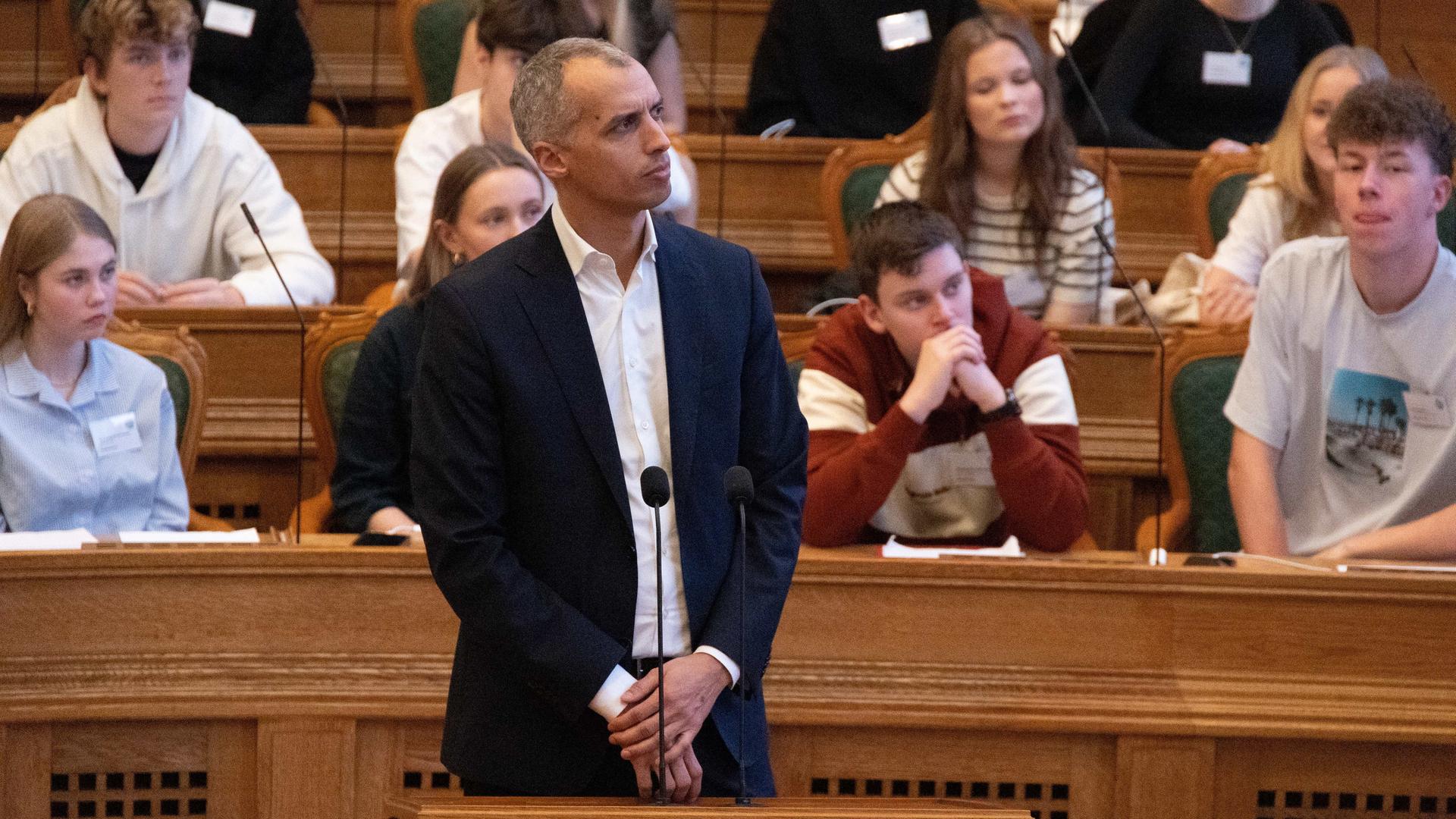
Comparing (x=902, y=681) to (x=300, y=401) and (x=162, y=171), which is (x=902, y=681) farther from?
(x=162, y=171)

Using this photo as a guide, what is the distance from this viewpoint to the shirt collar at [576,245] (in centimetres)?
175

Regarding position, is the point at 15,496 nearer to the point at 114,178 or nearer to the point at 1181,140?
the point at 114,178

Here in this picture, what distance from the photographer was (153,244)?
12.1 ft

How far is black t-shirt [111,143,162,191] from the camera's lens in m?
3.67

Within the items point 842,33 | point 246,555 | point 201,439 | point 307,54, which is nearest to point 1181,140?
point 842,33

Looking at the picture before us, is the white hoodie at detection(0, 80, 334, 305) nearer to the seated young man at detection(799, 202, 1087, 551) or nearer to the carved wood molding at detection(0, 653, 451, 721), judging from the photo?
the seated young man at detection(799, 202, 1087, 551)

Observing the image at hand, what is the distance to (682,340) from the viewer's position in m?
1.75

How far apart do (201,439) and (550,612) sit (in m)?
1.77

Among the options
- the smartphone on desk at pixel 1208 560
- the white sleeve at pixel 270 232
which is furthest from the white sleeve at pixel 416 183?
the smartphone on desk at pixel 1208 560

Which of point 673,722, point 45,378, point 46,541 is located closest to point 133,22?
point 45,378

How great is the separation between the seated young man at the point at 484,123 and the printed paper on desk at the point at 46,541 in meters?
1.23

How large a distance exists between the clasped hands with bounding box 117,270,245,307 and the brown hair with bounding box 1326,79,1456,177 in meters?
1.97

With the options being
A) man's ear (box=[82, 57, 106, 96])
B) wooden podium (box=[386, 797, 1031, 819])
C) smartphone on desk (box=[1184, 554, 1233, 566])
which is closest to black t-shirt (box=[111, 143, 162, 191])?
man's ear (box=[82, 57, 106, 96])

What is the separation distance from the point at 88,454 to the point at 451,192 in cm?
70
